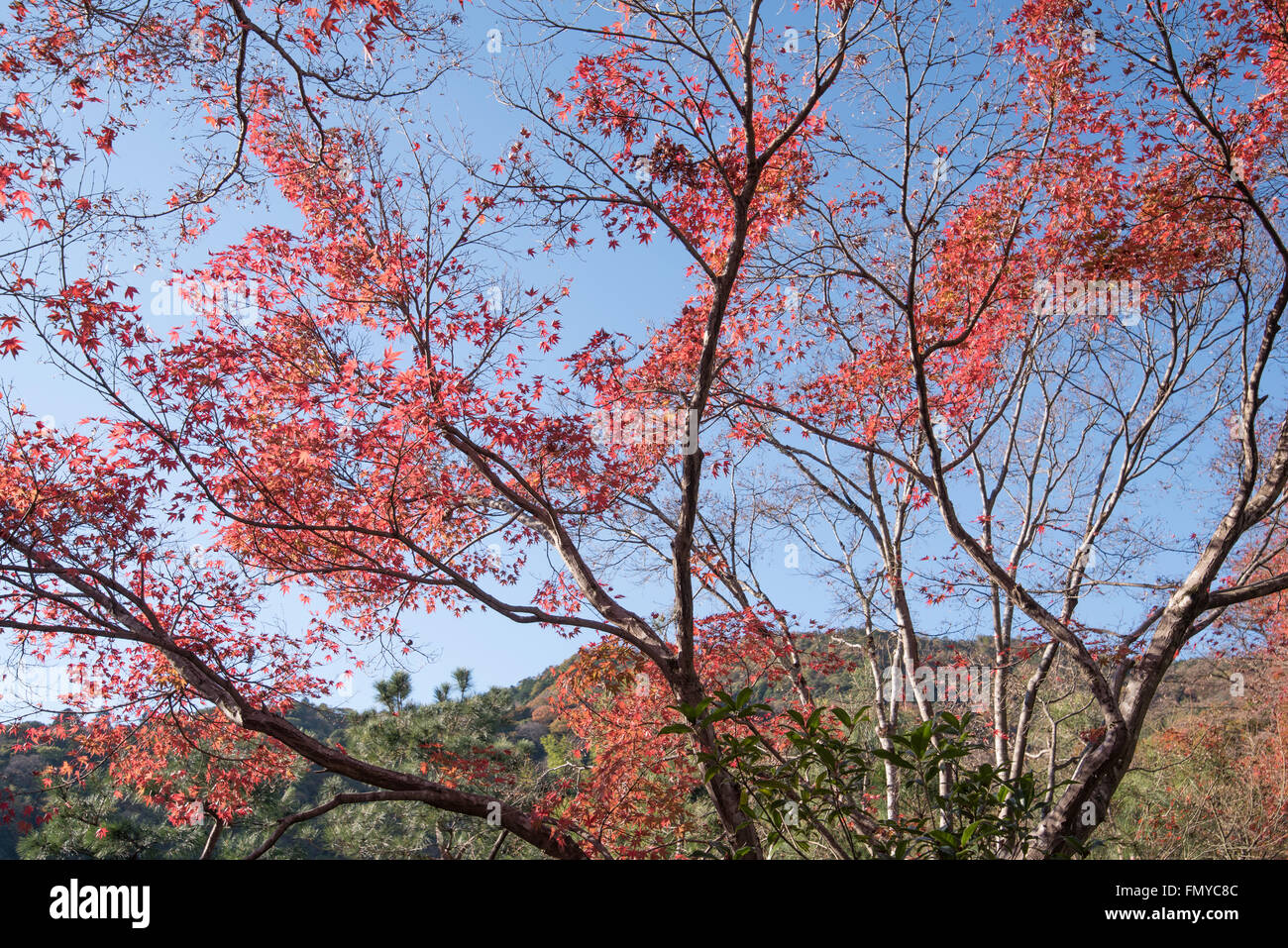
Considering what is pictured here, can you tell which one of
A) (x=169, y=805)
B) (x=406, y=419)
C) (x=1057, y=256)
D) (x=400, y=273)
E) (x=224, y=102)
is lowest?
(x=169, y=805)

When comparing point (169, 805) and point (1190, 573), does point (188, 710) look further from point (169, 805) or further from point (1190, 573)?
point (1190, 573)

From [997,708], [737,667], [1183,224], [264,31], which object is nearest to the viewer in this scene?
[264,31]

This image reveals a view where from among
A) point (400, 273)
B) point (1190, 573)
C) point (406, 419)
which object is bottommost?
point (1190, 573)

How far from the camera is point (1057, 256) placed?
7.11 meters

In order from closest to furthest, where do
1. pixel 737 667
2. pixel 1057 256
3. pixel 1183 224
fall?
pixel 1183 224
pixel 1057 256
pixel 737 667

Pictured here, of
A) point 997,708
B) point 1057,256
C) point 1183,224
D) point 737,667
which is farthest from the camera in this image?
point 737,667

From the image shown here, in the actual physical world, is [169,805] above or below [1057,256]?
below

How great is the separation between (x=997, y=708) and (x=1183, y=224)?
15.0 ft

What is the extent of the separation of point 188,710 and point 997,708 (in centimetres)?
712
